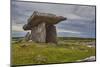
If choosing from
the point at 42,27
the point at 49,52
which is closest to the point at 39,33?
the point at 42,27

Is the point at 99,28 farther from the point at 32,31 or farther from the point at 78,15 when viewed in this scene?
the point at 32,31

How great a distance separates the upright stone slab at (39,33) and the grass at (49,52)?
67 mm

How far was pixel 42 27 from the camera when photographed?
8.59 ft

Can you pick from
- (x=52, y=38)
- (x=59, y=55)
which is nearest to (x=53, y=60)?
(x=59, y=55)

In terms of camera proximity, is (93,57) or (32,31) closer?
(32,31)

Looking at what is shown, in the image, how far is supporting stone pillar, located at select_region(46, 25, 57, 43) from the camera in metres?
2.64

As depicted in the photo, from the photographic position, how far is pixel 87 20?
2.83 meters

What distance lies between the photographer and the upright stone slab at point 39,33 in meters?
2.58

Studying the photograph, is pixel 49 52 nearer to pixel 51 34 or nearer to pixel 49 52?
pixel 49 52

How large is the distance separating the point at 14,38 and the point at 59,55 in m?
0.66

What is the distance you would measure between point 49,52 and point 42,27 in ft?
1.15

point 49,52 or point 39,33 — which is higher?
point 39,33

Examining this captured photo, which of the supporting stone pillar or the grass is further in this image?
the supporting stone pillar

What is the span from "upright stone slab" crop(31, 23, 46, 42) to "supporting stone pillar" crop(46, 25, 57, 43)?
0.04 metres
